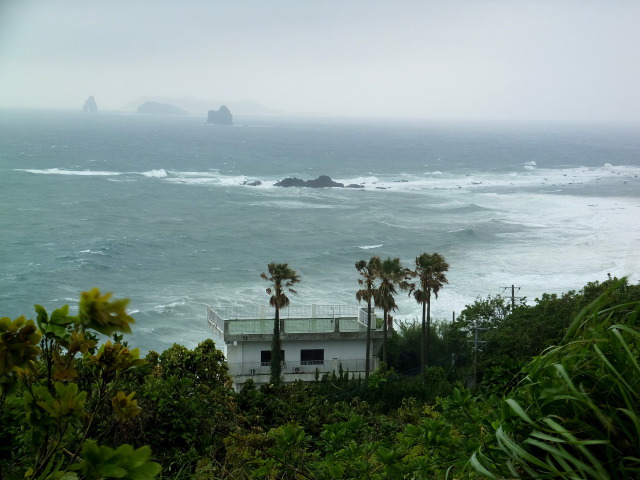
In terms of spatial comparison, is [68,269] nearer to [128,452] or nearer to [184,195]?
[184,195]

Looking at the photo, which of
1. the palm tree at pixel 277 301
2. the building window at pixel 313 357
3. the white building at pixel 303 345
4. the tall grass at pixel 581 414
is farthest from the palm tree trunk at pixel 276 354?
the tall grass at pixel 581 414

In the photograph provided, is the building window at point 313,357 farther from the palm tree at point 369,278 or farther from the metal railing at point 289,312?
the metal railing at point 289,312

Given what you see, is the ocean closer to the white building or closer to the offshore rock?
the offshore rock

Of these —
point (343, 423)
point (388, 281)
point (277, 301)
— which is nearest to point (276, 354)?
point (277, 301)

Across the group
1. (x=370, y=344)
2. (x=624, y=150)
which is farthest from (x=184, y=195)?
(x=624, y=150)

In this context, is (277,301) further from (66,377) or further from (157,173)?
(157,173)

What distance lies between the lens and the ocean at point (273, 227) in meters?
34.1

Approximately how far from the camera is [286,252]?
142 ft

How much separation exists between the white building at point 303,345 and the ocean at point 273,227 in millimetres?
4896

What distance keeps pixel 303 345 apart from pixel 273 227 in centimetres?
2830

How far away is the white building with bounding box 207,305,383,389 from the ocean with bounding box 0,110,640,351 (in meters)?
4.90

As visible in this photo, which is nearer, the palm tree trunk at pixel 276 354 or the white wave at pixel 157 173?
the palm tree trunk at pixel 276 354

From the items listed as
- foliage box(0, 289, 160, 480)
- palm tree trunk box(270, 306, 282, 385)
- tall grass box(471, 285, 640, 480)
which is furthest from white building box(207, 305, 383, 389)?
foliage box(0, 289, 160, 480)

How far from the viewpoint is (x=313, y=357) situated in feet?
76.5
